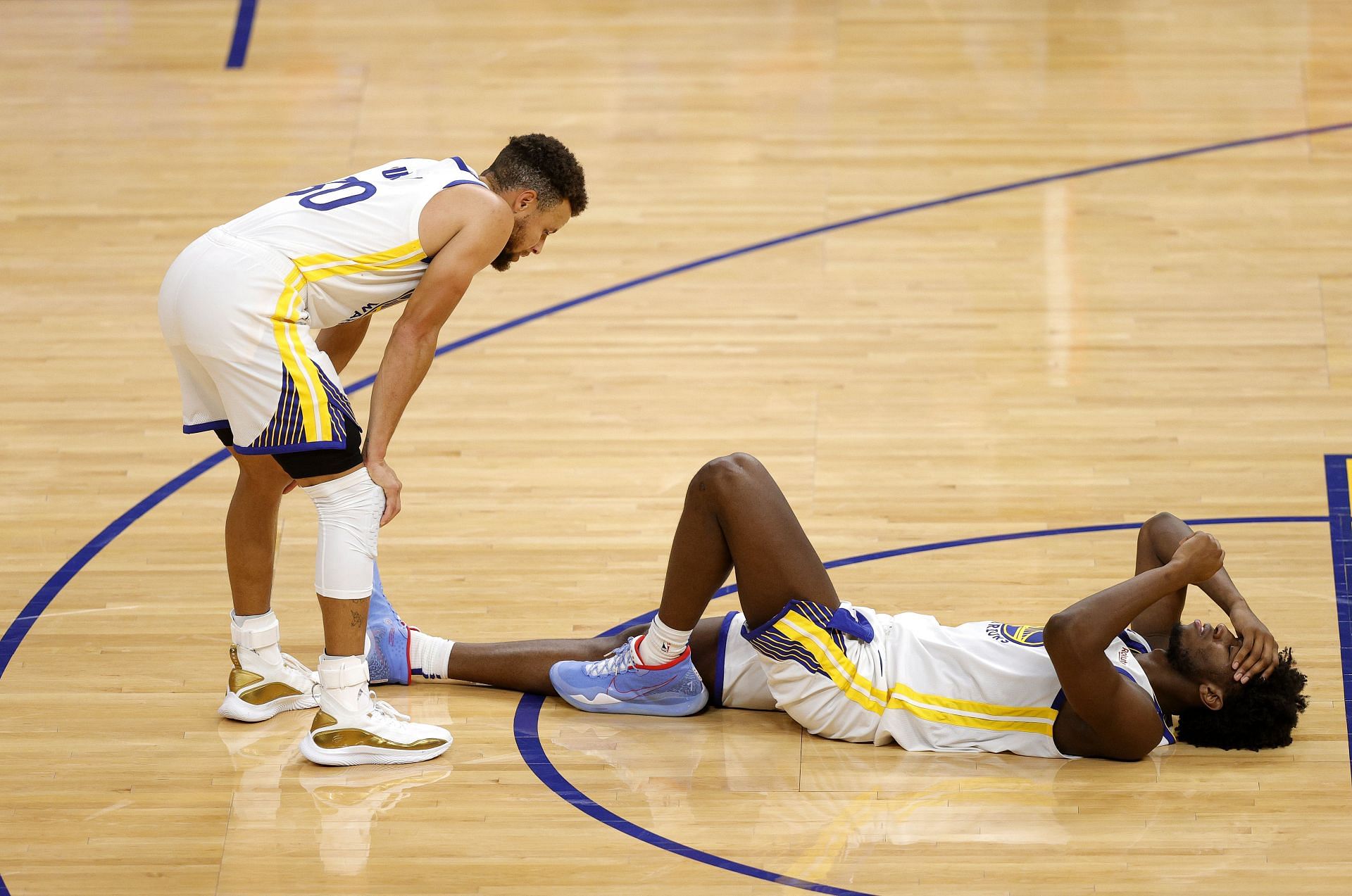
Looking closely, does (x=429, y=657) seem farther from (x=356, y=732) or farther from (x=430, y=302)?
(x=430, y=302)

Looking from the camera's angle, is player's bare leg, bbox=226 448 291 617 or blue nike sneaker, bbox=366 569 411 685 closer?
player's bare leg, bbox=226 448 291 617

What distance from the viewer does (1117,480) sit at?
17.4ft

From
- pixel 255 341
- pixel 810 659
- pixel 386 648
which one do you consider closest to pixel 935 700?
pixel 810 659

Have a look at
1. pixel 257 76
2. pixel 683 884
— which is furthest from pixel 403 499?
pixel 257 76

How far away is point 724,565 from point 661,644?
27 cm

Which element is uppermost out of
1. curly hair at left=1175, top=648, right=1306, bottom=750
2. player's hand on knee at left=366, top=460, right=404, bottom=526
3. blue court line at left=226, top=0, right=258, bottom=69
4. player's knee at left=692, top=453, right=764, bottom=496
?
blue court line at left=226, top=0, right=258, bottom=69

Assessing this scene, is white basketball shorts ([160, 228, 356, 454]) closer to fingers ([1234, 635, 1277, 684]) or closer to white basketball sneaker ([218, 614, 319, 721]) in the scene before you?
white basketball sneaker ([218, 614, 319, 721])

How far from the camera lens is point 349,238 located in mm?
3848

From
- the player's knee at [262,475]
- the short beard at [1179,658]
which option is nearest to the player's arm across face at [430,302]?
the player's knee at [262,475]

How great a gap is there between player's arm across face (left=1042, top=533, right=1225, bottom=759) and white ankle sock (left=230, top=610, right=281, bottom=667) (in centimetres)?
195

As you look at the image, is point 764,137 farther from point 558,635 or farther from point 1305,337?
point 558,635

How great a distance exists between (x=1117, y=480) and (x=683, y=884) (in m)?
2.39

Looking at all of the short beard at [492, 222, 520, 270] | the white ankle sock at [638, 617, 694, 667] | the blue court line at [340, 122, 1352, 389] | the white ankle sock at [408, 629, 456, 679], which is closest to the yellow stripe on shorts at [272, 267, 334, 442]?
the short beard at [492, 222, 520, 270]

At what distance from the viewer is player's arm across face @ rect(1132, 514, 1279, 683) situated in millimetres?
3750
